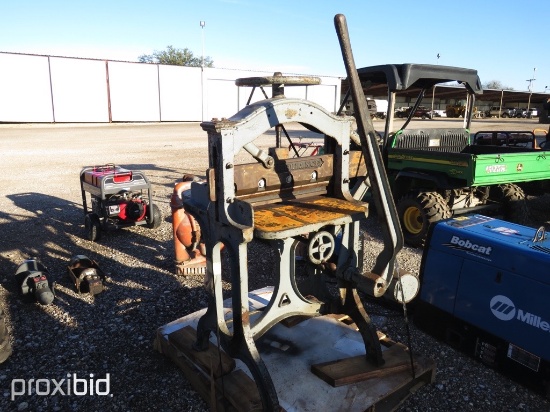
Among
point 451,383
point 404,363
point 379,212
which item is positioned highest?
point 379,212

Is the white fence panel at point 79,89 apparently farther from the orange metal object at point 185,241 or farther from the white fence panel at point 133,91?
the orange metal object at point 185,241

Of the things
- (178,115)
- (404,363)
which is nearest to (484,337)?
(404,363)

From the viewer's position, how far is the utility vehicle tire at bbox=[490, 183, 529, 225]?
6.65 meters

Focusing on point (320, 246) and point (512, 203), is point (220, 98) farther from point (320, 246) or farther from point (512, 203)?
point (320, 246)

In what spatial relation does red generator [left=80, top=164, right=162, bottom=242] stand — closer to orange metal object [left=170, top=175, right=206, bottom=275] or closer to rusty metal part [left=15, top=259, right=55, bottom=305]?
orange metal object [left=170, top=175, right=206, bottom=275]

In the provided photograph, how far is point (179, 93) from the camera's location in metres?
34.3

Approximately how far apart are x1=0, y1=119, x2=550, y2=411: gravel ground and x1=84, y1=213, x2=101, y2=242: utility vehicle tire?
0.14 meters

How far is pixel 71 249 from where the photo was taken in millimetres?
6359

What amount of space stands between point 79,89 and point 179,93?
290 inches

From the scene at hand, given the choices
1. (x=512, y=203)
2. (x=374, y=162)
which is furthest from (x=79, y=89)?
(x=374, y=162)

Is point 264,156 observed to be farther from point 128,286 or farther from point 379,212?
point 128,286

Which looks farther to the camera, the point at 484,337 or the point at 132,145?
the point at 132,145

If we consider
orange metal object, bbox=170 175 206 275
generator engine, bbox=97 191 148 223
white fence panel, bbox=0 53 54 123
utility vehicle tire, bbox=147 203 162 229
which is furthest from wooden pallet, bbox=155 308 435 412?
white fence panel, bbox=0 53 54 123

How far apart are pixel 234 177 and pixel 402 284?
133 centimetres
